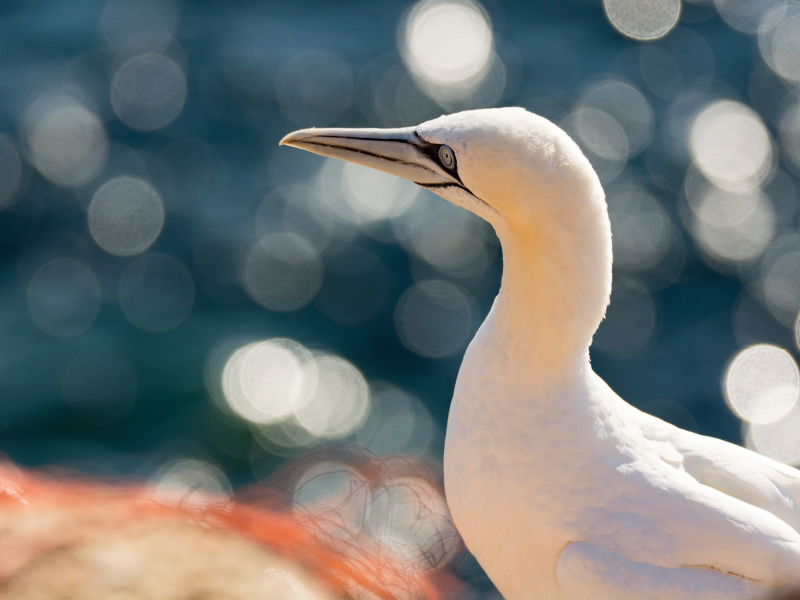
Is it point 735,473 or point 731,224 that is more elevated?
point 731,224

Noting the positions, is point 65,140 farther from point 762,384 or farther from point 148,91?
point 762,384

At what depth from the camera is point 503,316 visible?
273 cm

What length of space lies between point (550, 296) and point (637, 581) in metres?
0.96

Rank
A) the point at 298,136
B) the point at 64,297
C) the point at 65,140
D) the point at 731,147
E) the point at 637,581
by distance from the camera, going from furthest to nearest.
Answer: the point at 731,147
the point at 65,140
the point at 64,297
the point at 298,136
the point at 637,581

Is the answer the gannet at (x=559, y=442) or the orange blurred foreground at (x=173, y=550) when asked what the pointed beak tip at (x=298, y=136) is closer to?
the gannet at (x=559, y=442)

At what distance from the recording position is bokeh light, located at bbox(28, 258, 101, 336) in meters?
6.75

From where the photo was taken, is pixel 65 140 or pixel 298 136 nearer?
pixel 298 136

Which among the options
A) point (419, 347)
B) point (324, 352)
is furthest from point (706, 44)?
point (324, 352)

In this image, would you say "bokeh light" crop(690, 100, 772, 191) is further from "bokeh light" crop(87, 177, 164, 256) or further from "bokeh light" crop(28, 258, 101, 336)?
"bokeh light" crop(28, 258, 101, 336)

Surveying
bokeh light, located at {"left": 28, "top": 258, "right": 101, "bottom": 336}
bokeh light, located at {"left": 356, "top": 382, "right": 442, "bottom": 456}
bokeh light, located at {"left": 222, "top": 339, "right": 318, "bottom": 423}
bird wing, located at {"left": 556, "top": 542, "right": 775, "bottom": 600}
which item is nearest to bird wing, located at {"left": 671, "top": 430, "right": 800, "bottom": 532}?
bird wing, located at {"left": 556, "top": 542, "right": 775, "bottom": 600}

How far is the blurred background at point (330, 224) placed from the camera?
21.0 feet

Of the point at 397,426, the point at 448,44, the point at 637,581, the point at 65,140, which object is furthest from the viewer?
the point at 448,44

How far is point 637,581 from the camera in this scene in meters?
2.51

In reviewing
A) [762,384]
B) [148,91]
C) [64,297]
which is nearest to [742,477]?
[762,384]
